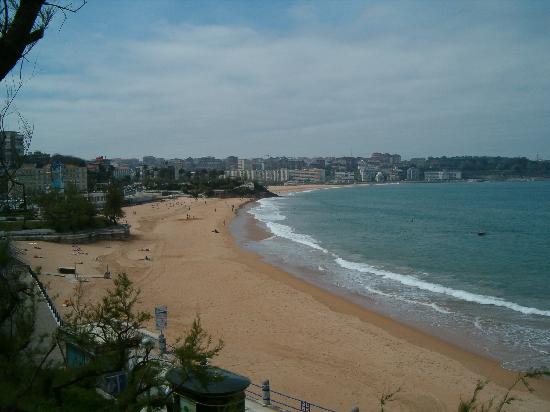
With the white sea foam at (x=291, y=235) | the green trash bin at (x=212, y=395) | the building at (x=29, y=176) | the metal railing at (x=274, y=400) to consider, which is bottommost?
the white sea foam at (x=291, y=235)

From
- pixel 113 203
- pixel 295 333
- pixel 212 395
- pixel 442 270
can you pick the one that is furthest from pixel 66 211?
pixel 212 395

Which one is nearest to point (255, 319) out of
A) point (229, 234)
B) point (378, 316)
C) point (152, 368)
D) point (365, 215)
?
point (378, 316)

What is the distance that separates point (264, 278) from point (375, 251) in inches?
492

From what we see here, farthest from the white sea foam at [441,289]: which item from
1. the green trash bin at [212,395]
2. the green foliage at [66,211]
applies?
the green foliage at [66,211]

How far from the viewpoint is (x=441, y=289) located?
82.4 ft

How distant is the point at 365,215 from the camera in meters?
67.3

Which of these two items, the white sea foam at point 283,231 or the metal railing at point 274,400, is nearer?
the metal railing at point 274,400

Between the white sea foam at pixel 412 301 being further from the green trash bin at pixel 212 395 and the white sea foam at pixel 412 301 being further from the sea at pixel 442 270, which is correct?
the green trash bin at pixel 212 395

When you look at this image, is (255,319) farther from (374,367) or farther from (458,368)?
(458,368)

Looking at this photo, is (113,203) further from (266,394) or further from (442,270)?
(266,394)

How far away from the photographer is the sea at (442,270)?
18.5 meters

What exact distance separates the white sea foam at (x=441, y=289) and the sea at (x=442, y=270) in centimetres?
5

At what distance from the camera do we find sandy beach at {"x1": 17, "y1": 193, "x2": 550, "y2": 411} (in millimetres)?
13695

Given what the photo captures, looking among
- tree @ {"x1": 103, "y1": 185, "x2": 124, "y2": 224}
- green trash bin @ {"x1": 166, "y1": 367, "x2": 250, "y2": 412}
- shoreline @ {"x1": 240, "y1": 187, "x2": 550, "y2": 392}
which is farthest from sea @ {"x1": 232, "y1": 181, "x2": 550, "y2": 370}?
tree @ {"x1": 103, "y1": 185, "x2": 124, "y2": 224}
